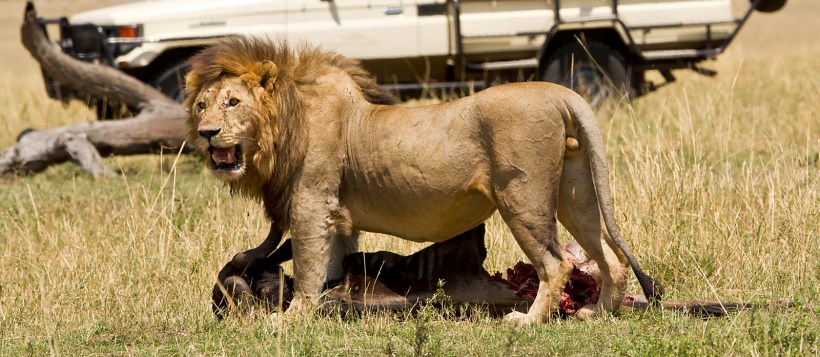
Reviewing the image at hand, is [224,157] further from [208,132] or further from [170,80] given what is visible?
[170,80]

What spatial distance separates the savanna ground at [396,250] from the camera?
15.9 ft

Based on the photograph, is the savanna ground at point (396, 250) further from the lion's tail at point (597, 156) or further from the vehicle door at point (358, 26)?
the vehicle door at point (358, 26)

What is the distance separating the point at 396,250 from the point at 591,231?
2.03m

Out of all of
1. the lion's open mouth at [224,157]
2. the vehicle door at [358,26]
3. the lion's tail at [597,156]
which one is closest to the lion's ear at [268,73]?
the lion's open mouth at [224,157]

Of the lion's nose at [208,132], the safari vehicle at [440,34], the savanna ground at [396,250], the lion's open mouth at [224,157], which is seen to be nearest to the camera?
the savanna ground at [396,250]

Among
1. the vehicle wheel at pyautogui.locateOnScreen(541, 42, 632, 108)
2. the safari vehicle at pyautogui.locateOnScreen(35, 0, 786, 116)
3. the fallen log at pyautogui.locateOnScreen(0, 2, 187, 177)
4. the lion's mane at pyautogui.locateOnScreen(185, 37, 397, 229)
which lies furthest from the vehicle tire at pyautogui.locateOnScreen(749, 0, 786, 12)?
the lion's mane at pyautogui.locateOnScreen(185, 37, 397, 229)

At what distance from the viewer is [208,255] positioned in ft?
21.9

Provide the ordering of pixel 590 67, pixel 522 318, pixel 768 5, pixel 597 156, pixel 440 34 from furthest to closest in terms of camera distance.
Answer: pixel 768 5, pixel 590 67, pixel 440 34, pixel 522 318, pixel 597 156

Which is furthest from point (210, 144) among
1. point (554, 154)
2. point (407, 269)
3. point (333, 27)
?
point (333, 27)

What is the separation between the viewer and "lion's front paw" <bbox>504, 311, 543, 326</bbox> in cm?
518

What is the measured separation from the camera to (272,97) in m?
5.49

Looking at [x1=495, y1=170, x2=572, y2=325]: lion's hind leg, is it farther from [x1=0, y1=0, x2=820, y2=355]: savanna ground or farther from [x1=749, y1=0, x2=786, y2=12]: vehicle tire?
[x1=749, y1=0, x2=786, y2=12]: vehicle tire

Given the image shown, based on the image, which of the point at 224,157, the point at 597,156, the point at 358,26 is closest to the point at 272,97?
the point at 224,157

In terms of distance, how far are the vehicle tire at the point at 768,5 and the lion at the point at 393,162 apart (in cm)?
756
